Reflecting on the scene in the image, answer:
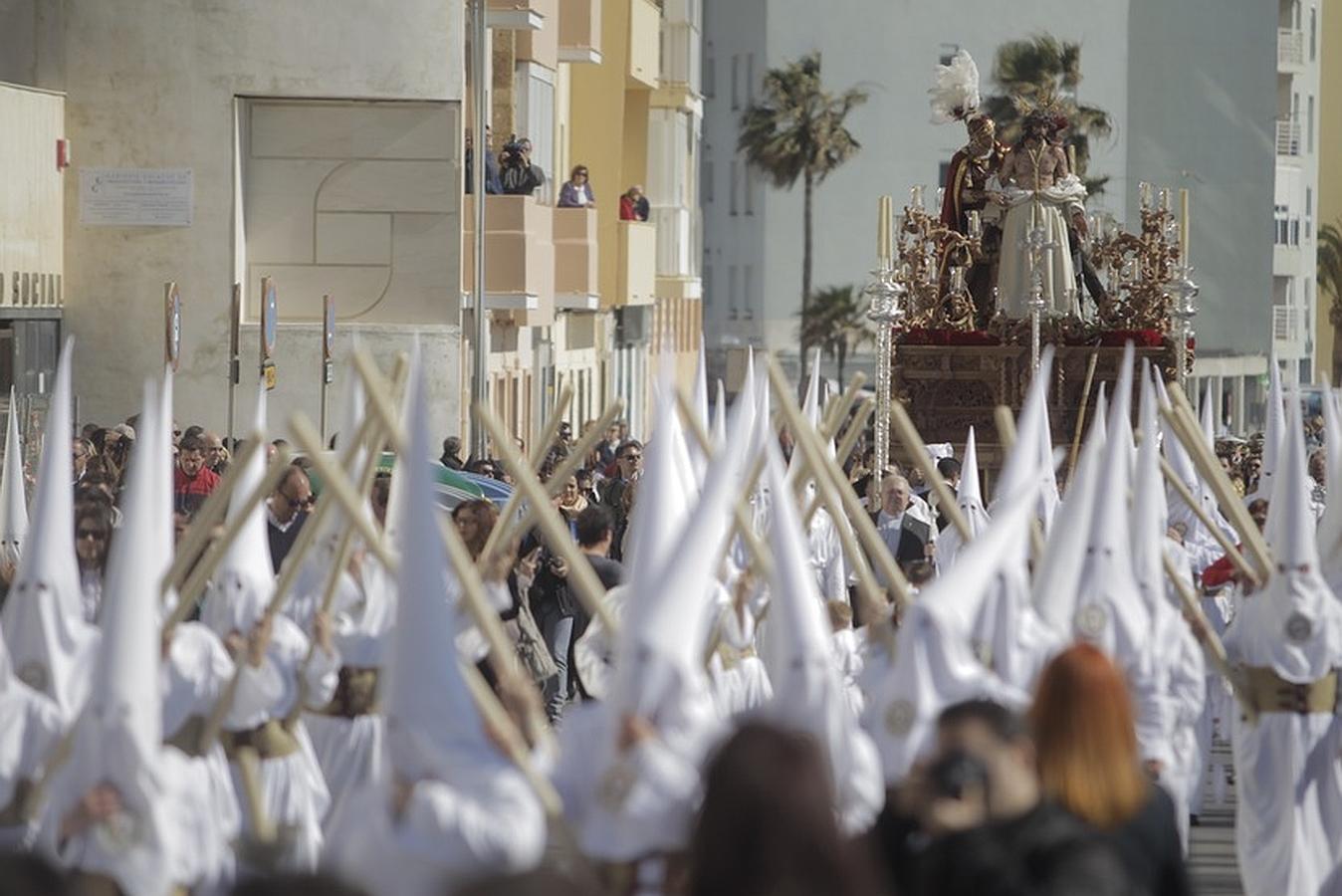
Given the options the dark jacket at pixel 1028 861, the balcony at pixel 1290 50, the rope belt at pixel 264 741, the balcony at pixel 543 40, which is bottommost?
the rope belt at pixel 264 741

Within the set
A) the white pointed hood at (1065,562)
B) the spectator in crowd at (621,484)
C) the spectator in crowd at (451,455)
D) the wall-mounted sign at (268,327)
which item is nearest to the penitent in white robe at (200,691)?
the white pointed hood at (1065,562)

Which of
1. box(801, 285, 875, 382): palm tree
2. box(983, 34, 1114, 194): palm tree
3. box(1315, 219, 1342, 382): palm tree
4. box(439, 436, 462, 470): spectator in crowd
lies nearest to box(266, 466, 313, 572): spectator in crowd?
box(439, 436, 462, 470): spectator in crowd

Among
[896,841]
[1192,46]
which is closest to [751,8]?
[1192,46]

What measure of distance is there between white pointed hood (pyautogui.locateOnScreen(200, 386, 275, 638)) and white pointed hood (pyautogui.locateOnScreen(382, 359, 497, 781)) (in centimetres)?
235

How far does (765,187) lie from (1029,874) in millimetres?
66443

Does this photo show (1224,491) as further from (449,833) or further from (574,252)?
(574,252)

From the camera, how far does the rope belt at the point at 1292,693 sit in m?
10.8

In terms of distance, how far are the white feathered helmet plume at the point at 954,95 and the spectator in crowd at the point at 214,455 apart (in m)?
7.90

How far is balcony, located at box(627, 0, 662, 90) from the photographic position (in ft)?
145

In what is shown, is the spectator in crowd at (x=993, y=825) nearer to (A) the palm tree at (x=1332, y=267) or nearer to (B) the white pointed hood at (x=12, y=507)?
(B) the white pointed hood at (x=12, y=507)

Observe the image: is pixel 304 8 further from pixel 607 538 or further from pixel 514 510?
pixel 514 510

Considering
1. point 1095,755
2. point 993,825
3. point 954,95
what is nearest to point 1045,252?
point 954,95

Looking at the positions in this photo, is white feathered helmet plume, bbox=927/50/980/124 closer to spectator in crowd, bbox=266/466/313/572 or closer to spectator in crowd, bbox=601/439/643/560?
spectator in crowd, bbox=601/439/643/560

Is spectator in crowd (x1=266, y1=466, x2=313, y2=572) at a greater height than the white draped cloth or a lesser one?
lesser
